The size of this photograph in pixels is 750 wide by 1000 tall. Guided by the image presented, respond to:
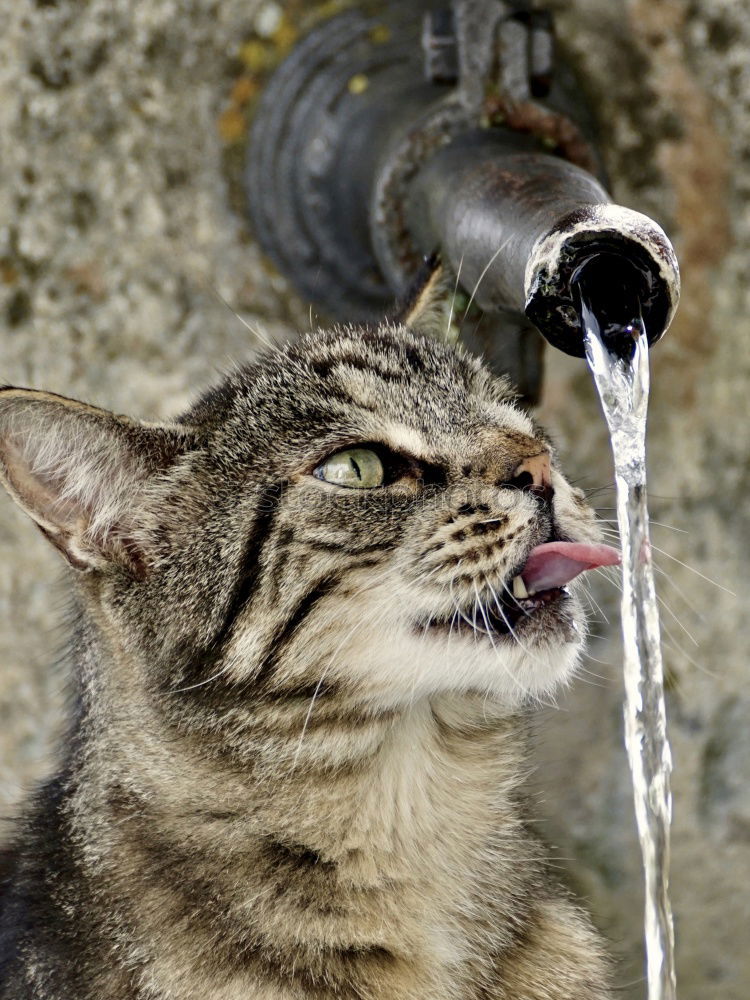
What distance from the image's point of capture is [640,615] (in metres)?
1.64

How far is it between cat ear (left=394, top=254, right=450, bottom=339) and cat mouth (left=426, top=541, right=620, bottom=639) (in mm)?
563

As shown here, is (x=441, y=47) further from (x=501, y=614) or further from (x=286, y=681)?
(x=286, y=681)

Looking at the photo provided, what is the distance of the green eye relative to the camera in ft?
5.44

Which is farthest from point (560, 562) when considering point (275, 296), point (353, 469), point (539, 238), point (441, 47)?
point (275, 296)

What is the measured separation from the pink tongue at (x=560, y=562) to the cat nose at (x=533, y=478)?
8 cm

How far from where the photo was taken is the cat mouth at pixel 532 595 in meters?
1.58

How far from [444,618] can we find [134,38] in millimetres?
1534

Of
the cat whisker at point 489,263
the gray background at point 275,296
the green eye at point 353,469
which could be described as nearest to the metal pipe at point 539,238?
the cat whisker at point 489,263

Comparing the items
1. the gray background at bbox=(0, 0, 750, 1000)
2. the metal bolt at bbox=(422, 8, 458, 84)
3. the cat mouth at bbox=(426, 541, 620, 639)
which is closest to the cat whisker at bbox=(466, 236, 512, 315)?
the cat mouth at bbox=(426, 541, 620, 639)

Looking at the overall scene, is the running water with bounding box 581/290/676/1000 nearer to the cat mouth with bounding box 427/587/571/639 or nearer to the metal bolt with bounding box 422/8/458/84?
the cat mouth with bounding box 427/587/571/639

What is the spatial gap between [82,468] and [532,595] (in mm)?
609

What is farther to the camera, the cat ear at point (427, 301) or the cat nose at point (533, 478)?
the cat ear at point (427, 301)

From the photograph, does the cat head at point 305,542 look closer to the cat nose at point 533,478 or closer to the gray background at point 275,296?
the cat nose at point 533,478

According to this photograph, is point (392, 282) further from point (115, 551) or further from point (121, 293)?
point (115, 551)
